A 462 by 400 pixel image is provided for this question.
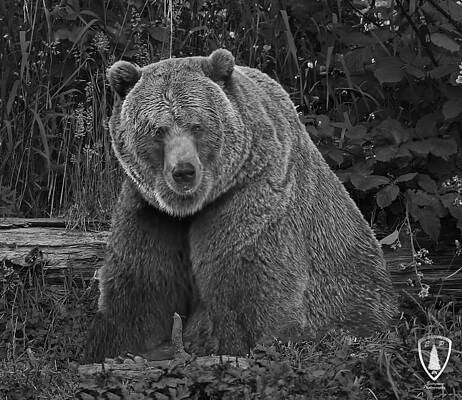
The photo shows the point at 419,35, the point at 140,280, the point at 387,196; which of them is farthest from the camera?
the point at 419,35

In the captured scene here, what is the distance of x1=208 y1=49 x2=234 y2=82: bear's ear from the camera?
15.8 ft

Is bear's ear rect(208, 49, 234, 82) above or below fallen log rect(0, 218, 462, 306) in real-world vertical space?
above

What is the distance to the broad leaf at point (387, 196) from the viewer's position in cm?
575

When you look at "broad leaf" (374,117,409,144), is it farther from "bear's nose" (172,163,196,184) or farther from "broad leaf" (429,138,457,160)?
"bear's nose" (172,163,196,184)

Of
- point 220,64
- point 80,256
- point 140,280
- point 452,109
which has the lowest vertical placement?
point 80,256

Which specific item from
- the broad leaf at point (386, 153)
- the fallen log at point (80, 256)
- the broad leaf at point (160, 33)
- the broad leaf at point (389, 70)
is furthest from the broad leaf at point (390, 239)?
the broad leaf at point (160, 33)

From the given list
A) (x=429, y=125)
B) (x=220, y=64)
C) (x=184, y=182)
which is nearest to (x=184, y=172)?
(x=184, y=182)

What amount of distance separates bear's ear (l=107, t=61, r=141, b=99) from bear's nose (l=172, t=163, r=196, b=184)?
0.51 metres

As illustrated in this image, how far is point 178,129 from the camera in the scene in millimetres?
4664

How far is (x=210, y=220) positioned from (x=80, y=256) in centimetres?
136

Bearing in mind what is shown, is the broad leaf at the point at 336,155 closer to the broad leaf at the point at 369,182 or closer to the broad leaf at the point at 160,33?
the broad leaf at the point at 369,182

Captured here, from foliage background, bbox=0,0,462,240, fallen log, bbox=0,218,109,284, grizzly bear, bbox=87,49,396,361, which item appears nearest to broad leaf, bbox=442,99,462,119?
foliage background, bbox=0,0,462,240

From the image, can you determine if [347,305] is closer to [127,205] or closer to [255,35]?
[127,205]

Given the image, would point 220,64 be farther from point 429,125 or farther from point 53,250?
point 53,250
